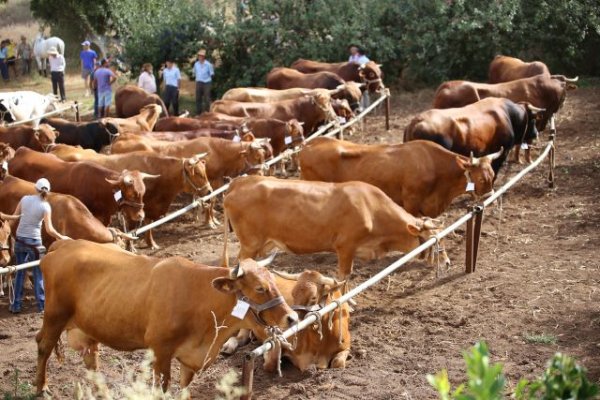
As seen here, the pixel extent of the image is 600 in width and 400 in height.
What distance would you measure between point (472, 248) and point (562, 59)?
14.2 meters

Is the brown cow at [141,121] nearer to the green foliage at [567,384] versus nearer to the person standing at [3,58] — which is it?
the person standing at [3,58]

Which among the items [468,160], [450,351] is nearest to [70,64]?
[468,160]

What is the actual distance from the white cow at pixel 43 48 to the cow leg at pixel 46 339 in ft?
62.2

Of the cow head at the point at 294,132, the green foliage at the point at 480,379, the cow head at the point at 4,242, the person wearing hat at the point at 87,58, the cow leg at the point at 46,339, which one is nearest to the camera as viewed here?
the green foliage at the point at 480,379

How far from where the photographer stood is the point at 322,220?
9984mm

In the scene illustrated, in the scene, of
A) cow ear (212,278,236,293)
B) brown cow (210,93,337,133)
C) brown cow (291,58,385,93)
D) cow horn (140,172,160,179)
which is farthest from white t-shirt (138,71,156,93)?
cow ear (212,278,236,293)

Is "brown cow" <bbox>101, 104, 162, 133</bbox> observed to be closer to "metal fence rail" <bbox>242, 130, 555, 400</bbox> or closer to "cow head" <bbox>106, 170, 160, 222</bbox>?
"cow head" <bbox>106, 170, 160, 222</bbox>

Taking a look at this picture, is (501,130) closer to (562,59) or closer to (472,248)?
(472,248)

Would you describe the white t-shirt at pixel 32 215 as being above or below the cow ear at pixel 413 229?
above

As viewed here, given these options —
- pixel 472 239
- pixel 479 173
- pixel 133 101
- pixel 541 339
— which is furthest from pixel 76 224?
pixel 133 101

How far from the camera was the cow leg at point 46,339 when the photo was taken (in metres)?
7.67

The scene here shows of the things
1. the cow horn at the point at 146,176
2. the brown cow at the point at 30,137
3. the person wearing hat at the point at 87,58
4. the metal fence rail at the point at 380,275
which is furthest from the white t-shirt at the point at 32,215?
the person wearing hat at the point at 87,58

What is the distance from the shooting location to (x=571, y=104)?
68.1 ft

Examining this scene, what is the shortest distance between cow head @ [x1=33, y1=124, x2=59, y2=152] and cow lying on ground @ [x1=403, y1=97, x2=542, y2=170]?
20.4ft
